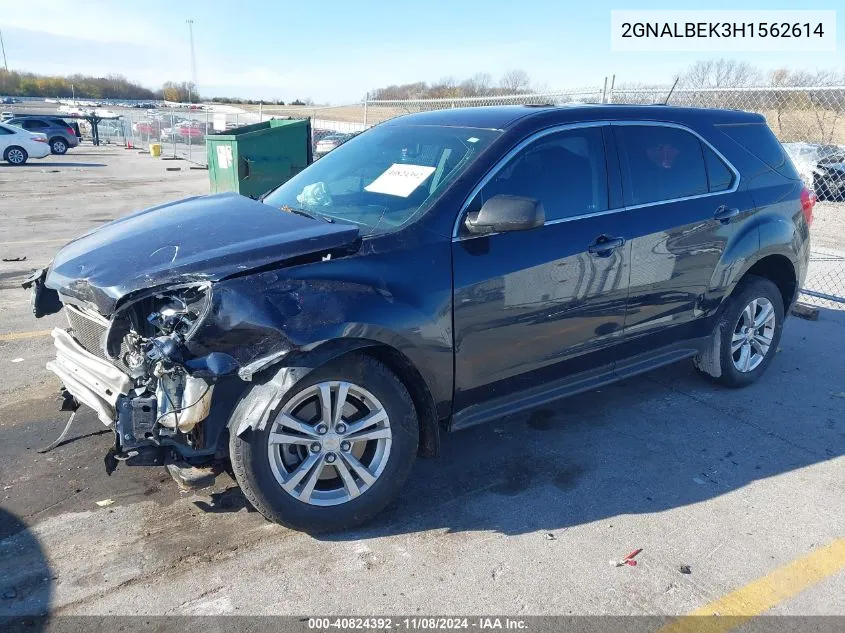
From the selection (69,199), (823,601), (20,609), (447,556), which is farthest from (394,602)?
(69,199)

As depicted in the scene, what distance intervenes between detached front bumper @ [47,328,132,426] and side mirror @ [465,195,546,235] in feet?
5.85

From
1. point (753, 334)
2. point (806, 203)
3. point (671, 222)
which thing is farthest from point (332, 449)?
point (806, 203)

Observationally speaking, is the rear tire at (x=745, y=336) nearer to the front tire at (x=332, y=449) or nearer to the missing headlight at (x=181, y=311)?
the front tire at (x=332, y=449)

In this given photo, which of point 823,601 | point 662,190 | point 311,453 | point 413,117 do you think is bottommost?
point 823,601

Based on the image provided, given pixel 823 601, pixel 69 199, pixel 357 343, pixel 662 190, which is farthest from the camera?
pixel 69 199

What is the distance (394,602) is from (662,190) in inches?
114

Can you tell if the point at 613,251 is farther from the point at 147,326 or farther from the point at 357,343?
the point at 147,326

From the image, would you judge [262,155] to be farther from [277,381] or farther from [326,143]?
[277,381]

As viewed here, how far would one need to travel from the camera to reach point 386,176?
3.81 meters

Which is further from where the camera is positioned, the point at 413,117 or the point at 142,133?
the point at 142,133

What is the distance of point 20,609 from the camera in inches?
104

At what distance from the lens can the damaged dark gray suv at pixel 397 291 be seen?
114 inches

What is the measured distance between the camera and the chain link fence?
27.5 ft

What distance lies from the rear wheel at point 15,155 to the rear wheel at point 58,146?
533 centimetres
